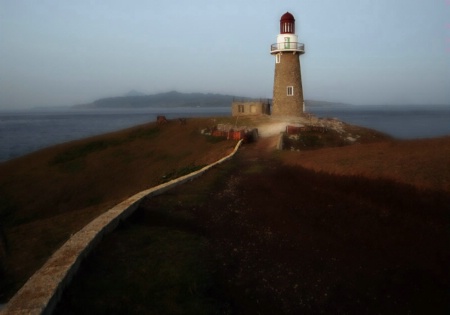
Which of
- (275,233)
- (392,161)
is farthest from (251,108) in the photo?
(275,233)

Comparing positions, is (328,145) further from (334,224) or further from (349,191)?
(334,224)

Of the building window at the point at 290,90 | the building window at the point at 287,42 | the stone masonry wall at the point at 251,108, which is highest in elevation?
the building window at the point at 287,42

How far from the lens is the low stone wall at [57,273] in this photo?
5746mm

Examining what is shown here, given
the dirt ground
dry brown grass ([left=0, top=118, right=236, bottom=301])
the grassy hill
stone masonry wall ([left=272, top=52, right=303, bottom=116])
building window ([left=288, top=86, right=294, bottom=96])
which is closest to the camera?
the dirt ground

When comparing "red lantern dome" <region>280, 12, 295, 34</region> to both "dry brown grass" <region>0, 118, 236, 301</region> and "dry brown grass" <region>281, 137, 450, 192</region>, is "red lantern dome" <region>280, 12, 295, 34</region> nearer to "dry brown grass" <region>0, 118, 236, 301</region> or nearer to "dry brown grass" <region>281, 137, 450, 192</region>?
"dry brown grass" <region>0, 118, 236, 301</region>

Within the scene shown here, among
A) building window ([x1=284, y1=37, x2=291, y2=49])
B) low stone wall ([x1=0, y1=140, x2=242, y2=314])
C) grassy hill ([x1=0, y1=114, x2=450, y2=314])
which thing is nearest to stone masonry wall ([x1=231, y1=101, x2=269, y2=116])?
building window ([x1=284, y1=37, x2=291, y2=49])

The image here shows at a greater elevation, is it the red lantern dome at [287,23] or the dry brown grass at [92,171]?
the red lantern dome at [287,23]

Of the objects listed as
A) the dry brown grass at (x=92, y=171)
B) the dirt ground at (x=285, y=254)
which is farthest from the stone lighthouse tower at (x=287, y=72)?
the dirt ground at (x=285, y=254)

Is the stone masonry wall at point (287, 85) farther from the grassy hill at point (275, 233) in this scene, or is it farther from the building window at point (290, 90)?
the grassy hill at point (275, 233)

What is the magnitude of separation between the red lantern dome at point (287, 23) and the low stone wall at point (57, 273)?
32037 millimetres

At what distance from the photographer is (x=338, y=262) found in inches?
314

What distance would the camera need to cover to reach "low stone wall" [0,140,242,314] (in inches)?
226

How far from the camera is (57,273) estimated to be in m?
6.71

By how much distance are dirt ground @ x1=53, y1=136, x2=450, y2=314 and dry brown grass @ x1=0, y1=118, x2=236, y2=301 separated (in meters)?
5.58
